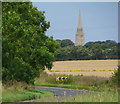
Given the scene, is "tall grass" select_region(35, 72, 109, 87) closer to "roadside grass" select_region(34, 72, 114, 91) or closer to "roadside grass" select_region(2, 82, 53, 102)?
"roadside grass" select_region(34, 72, 114, 91)

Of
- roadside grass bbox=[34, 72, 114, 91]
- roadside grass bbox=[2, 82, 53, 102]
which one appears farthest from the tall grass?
roadside grass bbox=[2, 82, 53, 102]

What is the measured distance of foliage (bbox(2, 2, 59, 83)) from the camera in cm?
2197

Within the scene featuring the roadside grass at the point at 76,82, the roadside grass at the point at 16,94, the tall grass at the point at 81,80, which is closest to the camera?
the roadside grass at the point at 16,94

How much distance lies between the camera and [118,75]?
28094 millimetres

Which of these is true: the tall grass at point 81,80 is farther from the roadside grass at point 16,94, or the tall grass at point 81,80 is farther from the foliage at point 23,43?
the roadside grass at point 16,94

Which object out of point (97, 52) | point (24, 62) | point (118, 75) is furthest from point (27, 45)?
point (97, 52)

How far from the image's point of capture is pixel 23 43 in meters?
22.9

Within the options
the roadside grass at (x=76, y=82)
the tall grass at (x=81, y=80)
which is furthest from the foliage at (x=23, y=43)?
the tall grass at (x=81, y=80)

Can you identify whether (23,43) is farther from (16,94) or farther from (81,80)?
(81,80)

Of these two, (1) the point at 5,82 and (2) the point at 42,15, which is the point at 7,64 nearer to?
(1) the point at 5,82

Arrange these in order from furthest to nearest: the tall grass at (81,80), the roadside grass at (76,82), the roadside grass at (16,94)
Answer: the tall grass at (81,80), the roadside grass at (76,82), the roadside grass at (16,94)

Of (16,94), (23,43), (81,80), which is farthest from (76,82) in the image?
(23,43)

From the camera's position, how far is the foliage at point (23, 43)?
2197 centimetres

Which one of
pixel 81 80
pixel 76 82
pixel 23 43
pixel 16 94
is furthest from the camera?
pixel 76 82
